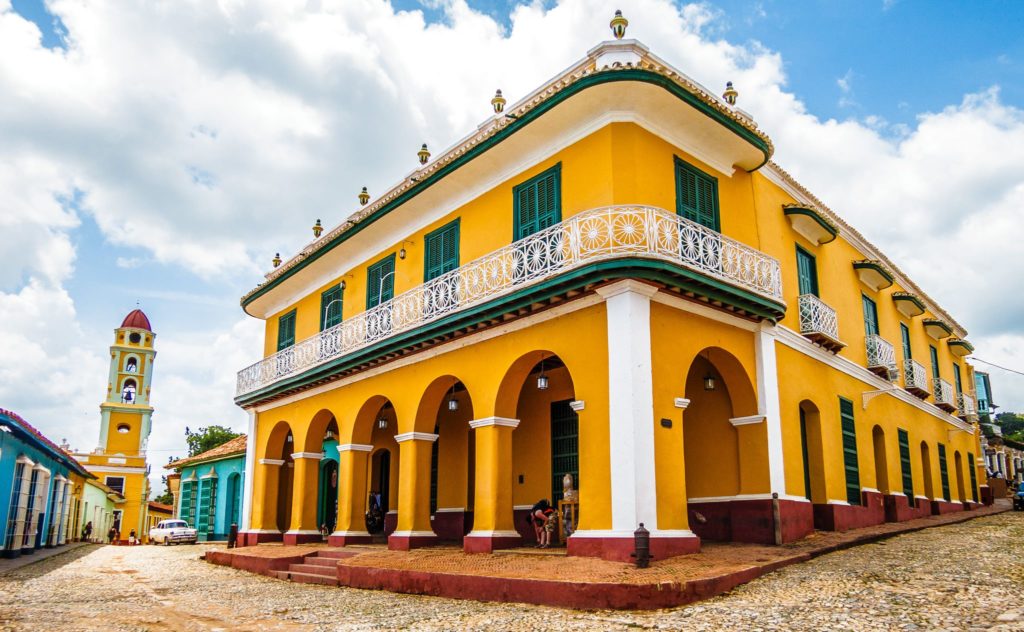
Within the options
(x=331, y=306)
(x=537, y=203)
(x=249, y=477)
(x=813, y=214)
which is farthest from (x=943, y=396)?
(x=249, y=477)

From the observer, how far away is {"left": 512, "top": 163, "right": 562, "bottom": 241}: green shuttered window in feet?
42.9

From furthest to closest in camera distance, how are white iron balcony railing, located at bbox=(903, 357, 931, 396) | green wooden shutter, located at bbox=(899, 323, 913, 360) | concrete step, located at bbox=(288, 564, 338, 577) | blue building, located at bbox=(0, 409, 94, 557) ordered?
green wooden shutter, located at bbox=(899, 323, 913, 360), white iron balcony railing, located at bbox=(903, 357, 931, 396), blue building, located at bbox=(0, 409, 94, 557), concrete step, located at bbox=(288, 564, 338, 577)

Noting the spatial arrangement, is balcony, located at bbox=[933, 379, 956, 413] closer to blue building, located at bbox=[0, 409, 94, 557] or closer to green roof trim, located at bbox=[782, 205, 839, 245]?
green roof trim, located at bbox=[782, 205, 839, 245]

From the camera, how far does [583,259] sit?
11359 millimetres

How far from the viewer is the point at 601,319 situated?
11.4 m

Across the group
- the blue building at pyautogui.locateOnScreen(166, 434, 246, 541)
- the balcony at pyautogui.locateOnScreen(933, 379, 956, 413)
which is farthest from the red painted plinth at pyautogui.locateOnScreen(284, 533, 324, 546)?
the balcony at pyautogui.locateOnScreen(933, 379, 956, 413)

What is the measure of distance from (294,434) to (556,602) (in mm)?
12161

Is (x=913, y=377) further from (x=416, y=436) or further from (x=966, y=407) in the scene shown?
(x=416, y=436)

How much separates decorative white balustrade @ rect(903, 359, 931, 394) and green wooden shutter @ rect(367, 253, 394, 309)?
13.1 m

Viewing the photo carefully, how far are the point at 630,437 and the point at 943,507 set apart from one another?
14669 millimetres

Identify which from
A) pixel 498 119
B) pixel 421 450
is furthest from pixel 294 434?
pixel 498 119

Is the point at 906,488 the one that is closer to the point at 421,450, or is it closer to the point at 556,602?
the point at 421,450

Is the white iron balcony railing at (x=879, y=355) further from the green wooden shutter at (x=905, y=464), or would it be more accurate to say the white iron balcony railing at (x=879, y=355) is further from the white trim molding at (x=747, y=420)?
the white trim molding at (x=747, y=420)

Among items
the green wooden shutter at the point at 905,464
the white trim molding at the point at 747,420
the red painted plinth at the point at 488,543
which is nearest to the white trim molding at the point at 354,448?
the red painted plinth at the point at 488,543
